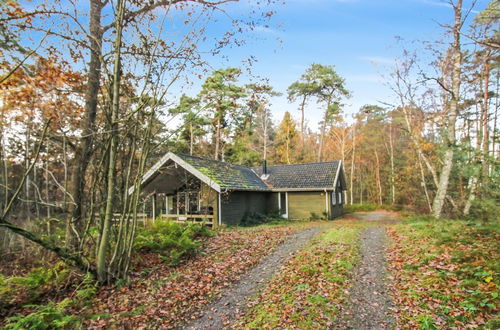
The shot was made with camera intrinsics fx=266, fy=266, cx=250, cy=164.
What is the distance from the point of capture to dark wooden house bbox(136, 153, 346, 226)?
15297 millimetres

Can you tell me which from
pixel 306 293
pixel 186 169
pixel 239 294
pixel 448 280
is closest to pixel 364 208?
pixel 186 169

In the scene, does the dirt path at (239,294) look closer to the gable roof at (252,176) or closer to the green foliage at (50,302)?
the green foliage at (50,302)

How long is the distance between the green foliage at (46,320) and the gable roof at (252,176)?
9.45 metres

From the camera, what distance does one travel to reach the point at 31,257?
309 inches

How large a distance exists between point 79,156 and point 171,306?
529cm

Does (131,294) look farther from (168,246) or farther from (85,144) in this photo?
(85,144)

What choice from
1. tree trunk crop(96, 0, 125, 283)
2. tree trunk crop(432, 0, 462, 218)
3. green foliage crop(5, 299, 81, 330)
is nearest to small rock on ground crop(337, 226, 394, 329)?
green foliage crop(5, 299, 81, 330)

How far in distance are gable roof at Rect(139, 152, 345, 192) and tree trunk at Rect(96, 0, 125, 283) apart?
24.2ft

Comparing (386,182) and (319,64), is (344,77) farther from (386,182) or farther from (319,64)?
(386,182)

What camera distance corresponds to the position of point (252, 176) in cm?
2166

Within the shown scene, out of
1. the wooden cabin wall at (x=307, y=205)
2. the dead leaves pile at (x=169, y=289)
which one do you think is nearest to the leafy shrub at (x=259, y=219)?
the wooden cabin wall at (x=307, y=205)

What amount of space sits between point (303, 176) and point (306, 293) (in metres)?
16.5

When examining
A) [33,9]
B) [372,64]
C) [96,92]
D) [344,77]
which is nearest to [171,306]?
[96,92]

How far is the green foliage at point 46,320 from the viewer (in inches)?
164
